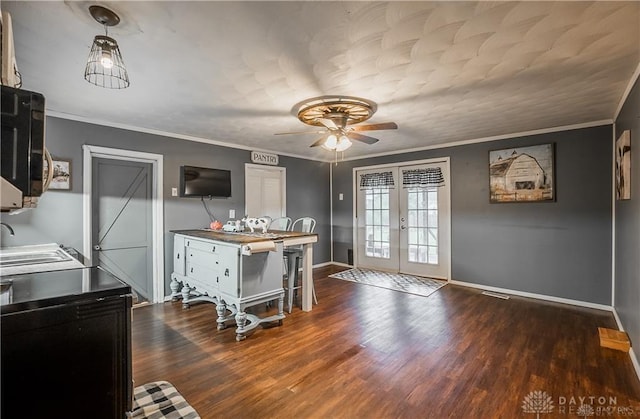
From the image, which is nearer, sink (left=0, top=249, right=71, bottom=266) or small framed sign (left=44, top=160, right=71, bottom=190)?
sink (left=0, top=249, right=71, bottom=266)

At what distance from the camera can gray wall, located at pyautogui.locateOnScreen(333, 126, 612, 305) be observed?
3660 millimetres

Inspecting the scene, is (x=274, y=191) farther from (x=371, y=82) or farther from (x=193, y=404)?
(x=193, y=404)

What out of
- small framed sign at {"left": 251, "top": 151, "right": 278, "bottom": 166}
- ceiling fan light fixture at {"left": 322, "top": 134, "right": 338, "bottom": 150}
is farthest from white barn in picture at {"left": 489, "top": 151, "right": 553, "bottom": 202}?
small framed sign at {"left": 251, "top": 151, "right": 278, "bottom": 166}

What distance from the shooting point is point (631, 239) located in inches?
101

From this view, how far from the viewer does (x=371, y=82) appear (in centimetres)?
244

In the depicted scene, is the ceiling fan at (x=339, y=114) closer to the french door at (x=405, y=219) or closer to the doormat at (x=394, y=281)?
the french door at (x=405, y=219)

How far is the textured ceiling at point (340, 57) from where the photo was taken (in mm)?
1585

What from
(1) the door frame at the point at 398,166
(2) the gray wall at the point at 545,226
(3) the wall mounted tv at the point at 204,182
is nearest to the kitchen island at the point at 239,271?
(3) the wall mounted tv at the point at 204,182

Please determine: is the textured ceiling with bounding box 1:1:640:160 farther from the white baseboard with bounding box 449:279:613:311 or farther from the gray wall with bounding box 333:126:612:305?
the white baseboard with bounding box 449:279:613:311

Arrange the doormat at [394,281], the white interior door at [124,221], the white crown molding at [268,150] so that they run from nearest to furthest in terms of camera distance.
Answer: the white crown molding at [268,150]
the white interior door at [124,221]
the doormat at [394,281]

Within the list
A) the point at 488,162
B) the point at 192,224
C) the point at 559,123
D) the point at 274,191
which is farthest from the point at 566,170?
the point at 192,224

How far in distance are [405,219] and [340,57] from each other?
389 cm

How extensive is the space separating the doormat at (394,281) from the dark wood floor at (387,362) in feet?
2.62

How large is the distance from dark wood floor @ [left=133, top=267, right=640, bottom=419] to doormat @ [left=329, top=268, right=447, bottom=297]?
2.62 ft
